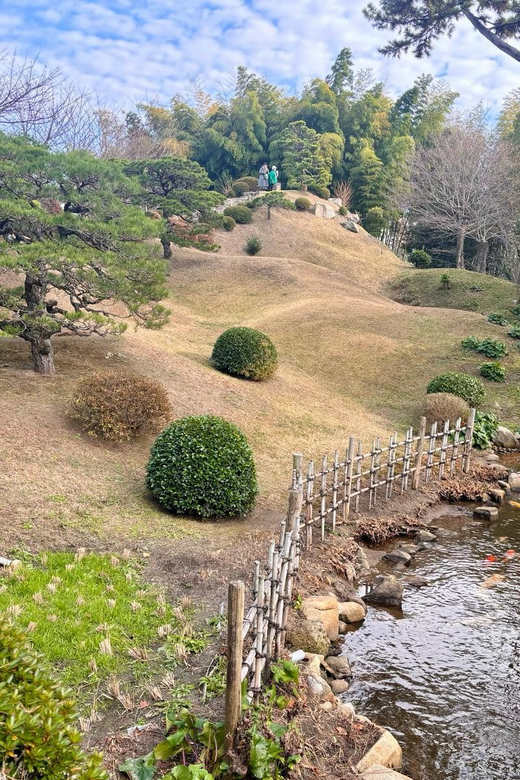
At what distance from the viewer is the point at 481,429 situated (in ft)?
37.9

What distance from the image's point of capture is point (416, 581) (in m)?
6.79

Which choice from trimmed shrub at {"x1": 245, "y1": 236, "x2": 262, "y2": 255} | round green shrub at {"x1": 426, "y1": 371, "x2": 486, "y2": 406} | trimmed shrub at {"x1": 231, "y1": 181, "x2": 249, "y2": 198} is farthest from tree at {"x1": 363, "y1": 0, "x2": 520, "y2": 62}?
trimmed shrub at {"x1": 231, "y1": 181, "x2": 249, "y2": 198}

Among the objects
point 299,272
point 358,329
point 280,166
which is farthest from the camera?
point 280,166

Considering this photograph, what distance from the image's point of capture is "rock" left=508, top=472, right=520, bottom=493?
989 cm

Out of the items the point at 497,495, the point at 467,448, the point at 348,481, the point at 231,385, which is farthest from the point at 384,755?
A: the point at 231,385

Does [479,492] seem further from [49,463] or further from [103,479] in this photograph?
[49,463]

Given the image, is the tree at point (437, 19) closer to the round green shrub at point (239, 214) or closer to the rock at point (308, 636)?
the rock at point (308, 636)

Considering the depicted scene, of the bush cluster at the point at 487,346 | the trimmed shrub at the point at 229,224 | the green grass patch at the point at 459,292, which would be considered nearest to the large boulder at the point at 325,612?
the bush cluster at the point at 487,346

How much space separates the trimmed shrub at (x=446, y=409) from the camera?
463 inches

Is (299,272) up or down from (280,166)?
down

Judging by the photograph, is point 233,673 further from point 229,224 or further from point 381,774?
point 229,224

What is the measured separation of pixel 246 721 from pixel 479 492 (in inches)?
287

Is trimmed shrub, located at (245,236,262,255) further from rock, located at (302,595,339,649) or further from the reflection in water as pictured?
rock, located at (302,595,339,649)

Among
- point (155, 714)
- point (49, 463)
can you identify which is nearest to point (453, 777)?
point (155, 714)
